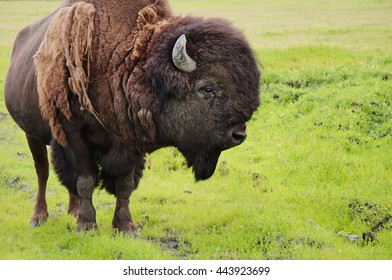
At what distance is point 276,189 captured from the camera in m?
7.76

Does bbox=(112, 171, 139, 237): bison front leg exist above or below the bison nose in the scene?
below

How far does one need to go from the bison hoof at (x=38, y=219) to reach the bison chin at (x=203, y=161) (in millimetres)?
2086

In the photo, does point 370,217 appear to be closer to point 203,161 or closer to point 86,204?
point 203,161

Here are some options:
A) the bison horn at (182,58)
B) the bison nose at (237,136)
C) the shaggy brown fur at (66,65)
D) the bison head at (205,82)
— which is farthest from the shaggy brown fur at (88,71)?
the bison nose at (237,136)

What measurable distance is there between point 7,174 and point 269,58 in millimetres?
7873

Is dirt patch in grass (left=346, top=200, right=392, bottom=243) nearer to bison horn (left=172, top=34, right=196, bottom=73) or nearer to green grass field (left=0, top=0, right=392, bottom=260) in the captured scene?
green grass field (left=0, top=0, right=392, bottom=260)

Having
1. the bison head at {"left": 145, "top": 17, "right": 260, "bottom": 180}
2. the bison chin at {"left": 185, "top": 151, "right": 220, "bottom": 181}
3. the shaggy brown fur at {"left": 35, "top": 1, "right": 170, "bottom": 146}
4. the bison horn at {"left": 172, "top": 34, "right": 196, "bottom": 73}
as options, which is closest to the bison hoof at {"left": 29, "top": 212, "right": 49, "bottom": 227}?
the shaggy brown fur at {"left": 35, "top": 1, "right": 170, "bottom": 146}

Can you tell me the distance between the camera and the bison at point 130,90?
5.29 m

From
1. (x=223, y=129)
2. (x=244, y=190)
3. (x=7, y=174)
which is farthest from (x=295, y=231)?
(x=7, y=174)

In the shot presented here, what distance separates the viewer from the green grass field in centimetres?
568

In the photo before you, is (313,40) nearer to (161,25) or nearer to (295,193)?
(295,193)

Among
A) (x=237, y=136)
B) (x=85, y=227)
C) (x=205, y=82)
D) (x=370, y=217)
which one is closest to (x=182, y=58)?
(x=205, y=82)

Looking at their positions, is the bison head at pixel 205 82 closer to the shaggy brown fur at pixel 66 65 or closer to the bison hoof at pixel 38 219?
the shaggy brown fur at pixel 66 65

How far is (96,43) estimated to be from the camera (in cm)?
571
